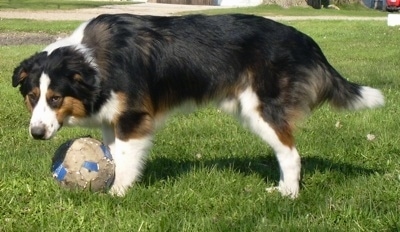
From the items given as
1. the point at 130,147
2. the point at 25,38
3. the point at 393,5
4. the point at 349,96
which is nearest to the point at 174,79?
the point at 130,147

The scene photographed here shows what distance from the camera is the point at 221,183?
5.60 metres

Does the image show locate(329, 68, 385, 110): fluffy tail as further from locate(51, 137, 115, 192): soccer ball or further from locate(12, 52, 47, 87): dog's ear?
locate(12, 52, 47, 87): dog's ear

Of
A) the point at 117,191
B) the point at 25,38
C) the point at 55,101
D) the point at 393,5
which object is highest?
the point at 55,101

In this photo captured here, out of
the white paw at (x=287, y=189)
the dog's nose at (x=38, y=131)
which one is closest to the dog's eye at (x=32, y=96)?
the dog's nose at (x=38, y=131)

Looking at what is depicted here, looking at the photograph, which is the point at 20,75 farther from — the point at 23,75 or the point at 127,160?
the point at 127,160

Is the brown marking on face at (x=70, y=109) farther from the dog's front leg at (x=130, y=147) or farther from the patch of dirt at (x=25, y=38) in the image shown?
the patch of dirt at (x=25, y=38)

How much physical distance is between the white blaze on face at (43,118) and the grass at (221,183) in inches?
19.7

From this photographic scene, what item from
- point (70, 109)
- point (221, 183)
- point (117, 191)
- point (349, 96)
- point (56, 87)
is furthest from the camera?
point (349, 96)

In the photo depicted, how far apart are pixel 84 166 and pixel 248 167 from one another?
1669 millimetres

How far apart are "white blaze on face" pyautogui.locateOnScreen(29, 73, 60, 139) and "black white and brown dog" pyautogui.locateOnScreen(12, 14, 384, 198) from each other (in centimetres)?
2

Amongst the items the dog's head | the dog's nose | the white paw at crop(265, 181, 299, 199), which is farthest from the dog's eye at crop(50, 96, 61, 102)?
the white paw at crop(265, 181, 299, 199)

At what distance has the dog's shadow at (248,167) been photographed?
5879mm

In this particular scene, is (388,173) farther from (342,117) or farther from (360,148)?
(342,117)

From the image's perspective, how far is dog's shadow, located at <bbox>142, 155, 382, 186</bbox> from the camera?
5879 millimetres
